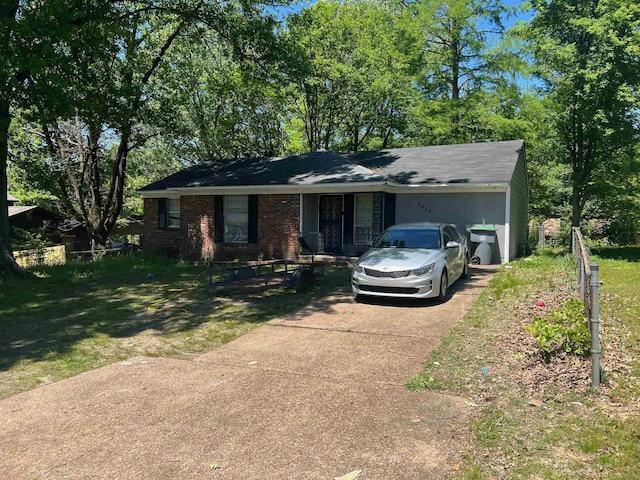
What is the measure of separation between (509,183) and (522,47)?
44.1 feet

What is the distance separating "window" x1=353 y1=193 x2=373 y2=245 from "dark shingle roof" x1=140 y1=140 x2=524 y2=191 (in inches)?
41.7

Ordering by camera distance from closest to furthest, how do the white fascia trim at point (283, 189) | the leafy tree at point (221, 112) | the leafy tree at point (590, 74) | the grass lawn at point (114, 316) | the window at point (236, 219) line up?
1. the grass lawn at point (114, 316)
2. the white fascia trim at point (283, 189)
3. the leafy tree at point (590, 74)
4. the window at point (236, 219)
5. the leafy tree at point (221, 112)

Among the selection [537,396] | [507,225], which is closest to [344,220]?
[507,225]

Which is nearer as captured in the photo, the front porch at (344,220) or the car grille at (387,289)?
the car grille at (387,289)

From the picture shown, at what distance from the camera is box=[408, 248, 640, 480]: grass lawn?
323cm

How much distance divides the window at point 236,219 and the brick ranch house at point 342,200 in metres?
0.04

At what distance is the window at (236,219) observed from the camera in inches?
687

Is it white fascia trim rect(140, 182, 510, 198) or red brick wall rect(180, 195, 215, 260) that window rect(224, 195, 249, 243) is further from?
red brick wall rect(180, 195, 215, 260)

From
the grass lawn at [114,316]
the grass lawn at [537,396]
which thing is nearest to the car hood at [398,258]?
the grass lawn at [537,396]

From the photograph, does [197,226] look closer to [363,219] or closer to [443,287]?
[363,219]

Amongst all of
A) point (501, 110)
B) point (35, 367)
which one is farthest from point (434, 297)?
point (501, 110)

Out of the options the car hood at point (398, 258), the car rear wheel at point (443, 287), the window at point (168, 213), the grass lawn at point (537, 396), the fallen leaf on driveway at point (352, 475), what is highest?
the window at point (168, 213)

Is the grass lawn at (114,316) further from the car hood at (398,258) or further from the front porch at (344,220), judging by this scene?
the front porch at (344,220)

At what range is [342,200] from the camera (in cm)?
1656
